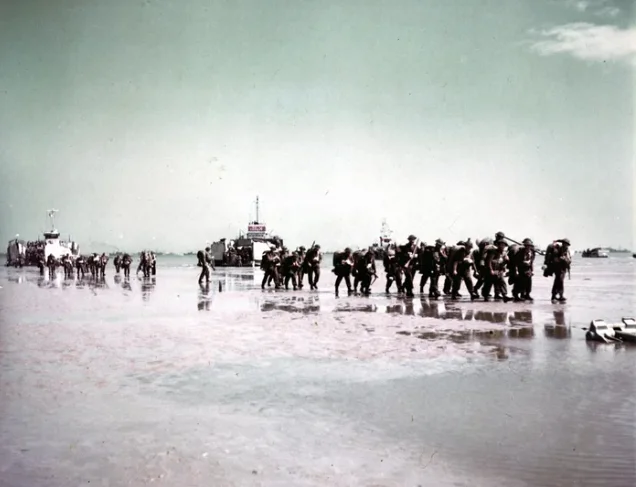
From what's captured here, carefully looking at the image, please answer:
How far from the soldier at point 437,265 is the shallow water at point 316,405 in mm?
6797

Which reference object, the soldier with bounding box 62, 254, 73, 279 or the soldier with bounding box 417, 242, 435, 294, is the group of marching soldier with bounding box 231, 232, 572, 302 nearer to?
the soldier with bounding box 417, 242, 435, 294

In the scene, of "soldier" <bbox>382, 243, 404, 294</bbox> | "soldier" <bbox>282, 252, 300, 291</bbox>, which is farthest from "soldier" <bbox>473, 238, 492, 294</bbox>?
"soldier" <bbox>282, 252, 300, 291</bbox>

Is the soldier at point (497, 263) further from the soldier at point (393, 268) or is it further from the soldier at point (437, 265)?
the soldier at point (393, 268)

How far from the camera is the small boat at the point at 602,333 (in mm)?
9309

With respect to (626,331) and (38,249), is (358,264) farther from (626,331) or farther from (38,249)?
(38,249)

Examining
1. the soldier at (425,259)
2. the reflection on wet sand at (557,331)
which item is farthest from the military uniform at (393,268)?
the reflection on wet sand at (557,331)

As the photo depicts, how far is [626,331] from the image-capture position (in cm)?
934

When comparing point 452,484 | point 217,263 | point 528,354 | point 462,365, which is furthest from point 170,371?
point 217,263

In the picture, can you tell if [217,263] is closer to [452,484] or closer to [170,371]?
[170,371]

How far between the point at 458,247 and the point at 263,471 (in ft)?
46.1

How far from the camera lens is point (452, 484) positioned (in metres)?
3.89

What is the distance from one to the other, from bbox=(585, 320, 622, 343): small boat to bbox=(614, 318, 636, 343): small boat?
0.09 meters

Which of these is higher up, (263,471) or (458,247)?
(458,247)

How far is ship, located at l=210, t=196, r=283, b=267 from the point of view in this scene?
5897cm
